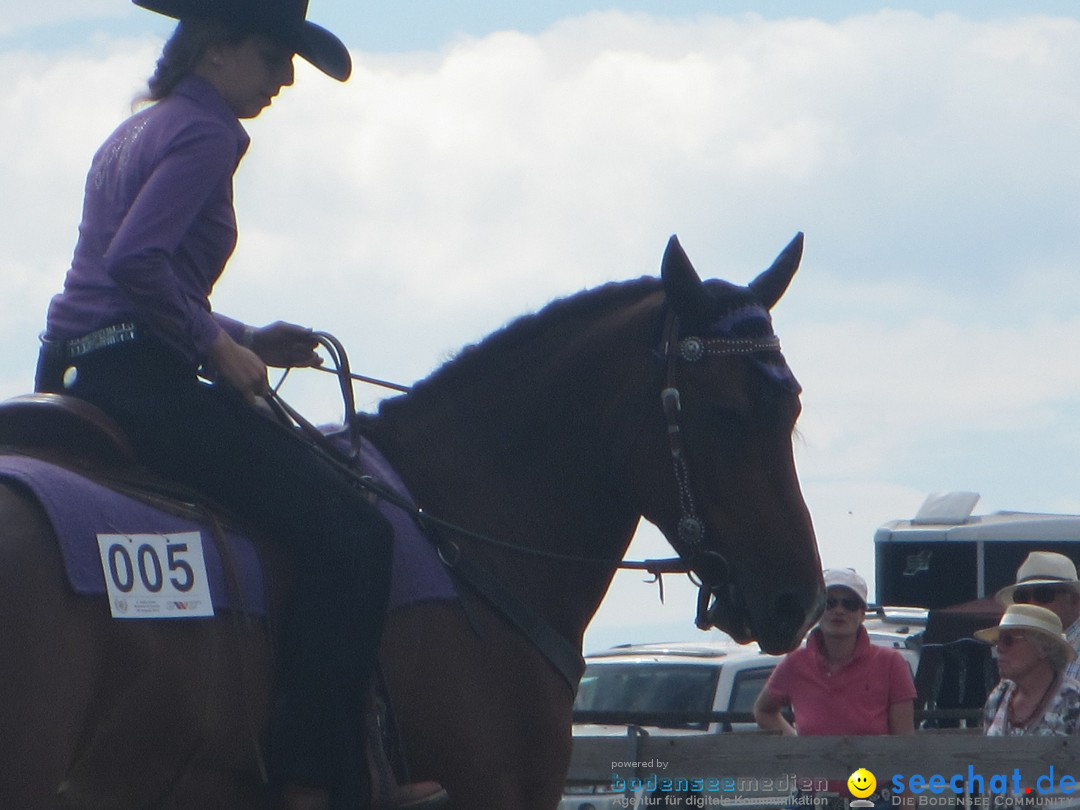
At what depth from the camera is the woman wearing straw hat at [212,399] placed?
3.77 meters

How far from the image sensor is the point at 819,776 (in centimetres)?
764

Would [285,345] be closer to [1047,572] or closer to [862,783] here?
[862,783]

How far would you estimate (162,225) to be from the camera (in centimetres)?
376

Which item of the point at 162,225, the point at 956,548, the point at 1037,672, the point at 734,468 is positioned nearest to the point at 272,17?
the point at 162,225

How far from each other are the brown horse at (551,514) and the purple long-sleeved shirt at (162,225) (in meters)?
0.72

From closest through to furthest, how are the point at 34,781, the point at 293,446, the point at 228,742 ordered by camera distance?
the point at 34,781, the point at 228,742, the point at 293,446

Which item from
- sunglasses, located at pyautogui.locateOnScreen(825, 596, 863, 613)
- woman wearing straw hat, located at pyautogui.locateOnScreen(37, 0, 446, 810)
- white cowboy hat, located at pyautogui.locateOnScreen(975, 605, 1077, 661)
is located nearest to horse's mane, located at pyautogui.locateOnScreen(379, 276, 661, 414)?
woman wearing straw hat, located at pyautogui.locateOnScreen(37, 0, 446, 810)

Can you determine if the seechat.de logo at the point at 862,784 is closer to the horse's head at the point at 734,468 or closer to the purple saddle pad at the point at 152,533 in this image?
the horse's head at the point at 734,468

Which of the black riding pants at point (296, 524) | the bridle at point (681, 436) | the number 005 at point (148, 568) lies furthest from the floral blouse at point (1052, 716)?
the number 005 at point (148, 568)

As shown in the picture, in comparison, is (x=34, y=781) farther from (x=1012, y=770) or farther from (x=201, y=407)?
(x=1012, y=770)

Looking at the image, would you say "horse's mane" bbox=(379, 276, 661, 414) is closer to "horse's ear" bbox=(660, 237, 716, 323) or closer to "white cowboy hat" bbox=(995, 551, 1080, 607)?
"horse's ear" bbox=(660, 237, 716, 323)

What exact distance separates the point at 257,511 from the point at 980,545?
549 inches

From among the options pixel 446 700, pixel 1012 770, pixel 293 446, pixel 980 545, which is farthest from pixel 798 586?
pixel 980 545

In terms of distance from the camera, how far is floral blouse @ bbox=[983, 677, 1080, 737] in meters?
7.02
